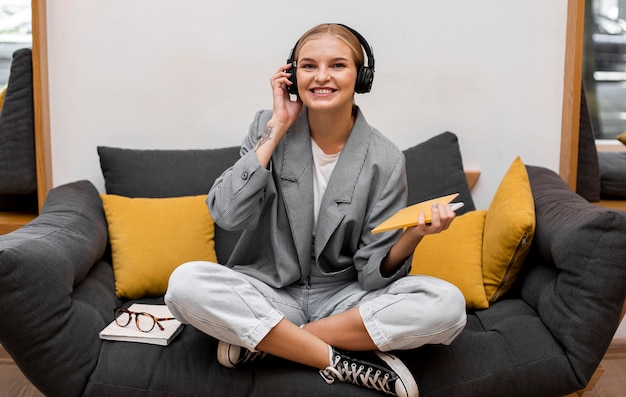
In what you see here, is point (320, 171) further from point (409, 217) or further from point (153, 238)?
point (153, 238)

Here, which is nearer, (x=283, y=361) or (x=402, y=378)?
(x=402, y=378)

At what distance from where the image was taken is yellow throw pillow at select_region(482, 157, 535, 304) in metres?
2.25

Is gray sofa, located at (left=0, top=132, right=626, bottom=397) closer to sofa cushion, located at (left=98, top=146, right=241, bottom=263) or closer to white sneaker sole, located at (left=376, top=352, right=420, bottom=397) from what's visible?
white sneaker sole, located at (left=376, top=352, right=420, bottom=397)

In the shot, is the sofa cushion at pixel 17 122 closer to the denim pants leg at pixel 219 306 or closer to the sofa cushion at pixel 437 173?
the denim pants leg at pixel 219 306

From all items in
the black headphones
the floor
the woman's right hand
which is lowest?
the floor

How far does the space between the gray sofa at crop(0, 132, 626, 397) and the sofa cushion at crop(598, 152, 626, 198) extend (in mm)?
781

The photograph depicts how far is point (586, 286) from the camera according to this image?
1967 millimetres

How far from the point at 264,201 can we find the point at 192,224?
0.49m

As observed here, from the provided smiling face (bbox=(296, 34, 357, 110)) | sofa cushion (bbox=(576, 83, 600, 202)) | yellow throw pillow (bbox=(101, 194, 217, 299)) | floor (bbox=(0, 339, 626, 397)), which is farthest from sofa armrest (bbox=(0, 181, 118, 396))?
sofa cushion (bbox=(576, 83, 600, 202))

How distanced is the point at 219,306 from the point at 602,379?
4.96 ft

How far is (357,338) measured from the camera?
6.22ft

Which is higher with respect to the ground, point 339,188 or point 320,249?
point 339,188

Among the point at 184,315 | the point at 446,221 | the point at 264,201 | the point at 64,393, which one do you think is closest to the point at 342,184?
the point at 264,201

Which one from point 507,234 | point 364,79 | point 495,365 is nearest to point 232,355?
point 495,365
